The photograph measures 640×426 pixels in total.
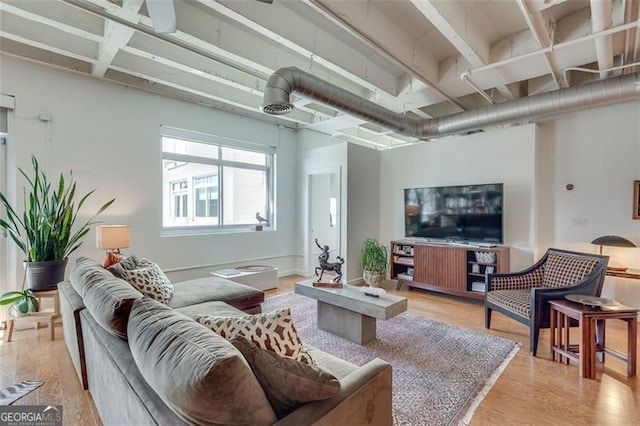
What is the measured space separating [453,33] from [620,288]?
3.80 metres

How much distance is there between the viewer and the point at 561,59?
10.7 feet

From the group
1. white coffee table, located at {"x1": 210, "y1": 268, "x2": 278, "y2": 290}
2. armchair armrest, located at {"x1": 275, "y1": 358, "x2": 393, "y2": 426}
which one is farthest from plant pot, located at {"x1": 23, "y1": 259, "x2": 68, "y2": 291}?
armchair armrest, located at {"x1": 275, "y1": 358, "x2": 393, "y2": 426}

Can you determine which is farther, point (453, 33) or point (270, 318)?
point (453, 33)

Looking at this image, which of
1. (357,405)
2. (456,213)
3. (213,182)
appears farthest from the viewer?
(213,182)

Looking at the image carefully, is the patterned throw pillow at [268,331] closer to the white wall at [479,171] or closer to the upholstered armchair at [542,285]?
the upholstered armchair at [542,285]

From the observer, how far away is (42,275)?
3029 mm

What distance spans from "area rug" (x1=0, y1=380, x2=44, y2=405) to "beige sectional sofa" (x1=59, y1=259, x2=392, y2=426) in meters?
0.69

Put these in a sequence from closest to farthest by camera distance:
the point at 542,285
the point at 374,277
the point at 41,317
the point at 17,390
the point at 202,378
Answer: the point at 202,378 → the point at 17,390 → the point at 41,317 → the point at 542,285 → the point at 374,277

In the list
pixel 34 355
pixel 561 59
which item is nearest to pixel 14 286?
pixel 34 355

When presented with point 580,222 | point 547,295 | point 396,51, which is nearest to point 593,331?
point 547,295

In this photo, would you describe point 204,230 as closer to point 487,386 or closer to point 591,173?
point 487,386

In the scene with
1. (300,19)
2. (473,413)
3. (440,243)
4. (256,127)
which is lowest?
(473,413)

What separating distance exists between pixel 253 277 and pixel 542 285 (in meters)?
3.75

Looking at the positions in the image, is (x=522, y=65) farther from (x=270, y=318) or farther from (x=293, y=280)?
(x=293, y=280)
